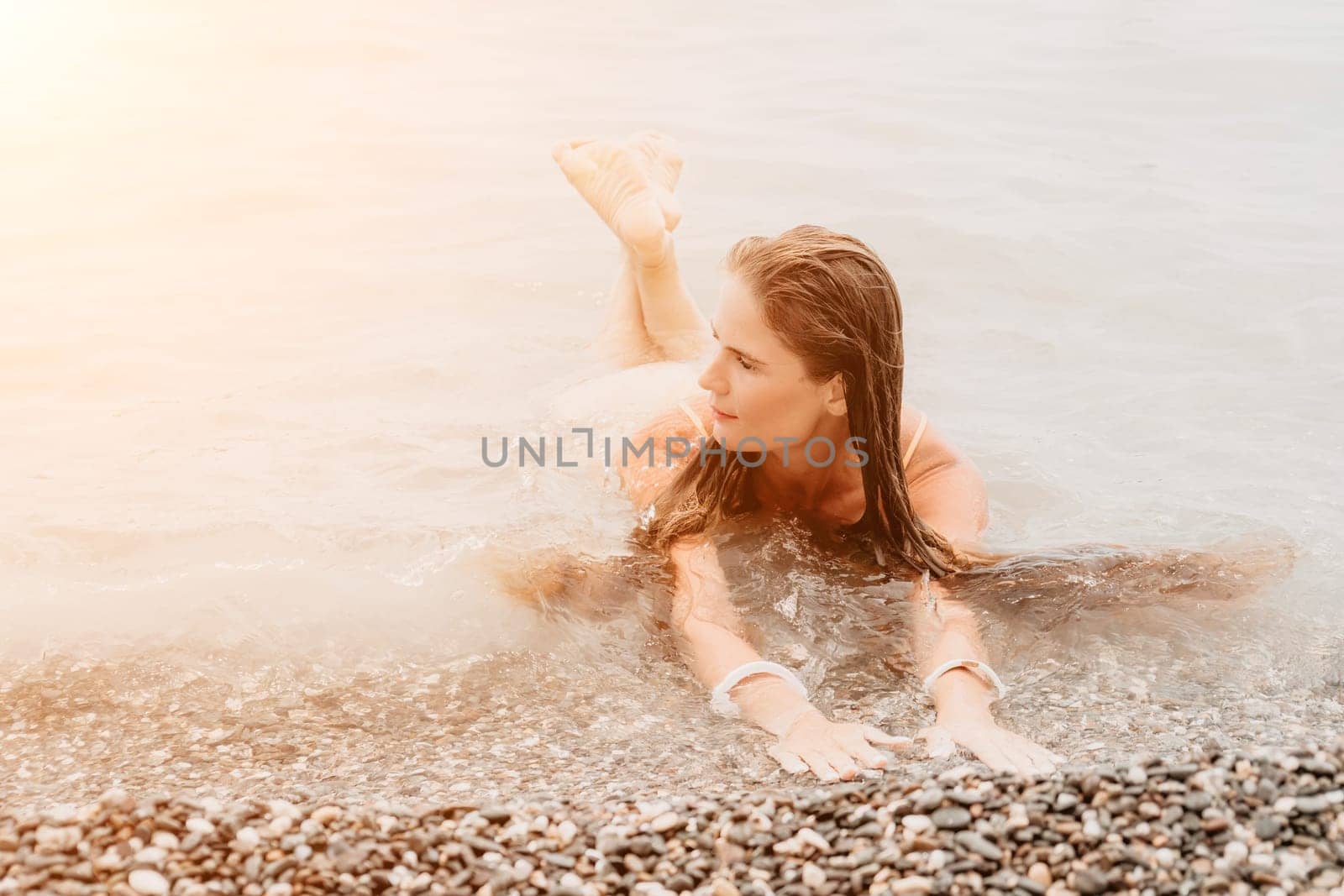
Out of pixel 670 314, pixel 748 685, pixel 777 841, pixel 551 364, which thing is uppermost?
pixel 670 314

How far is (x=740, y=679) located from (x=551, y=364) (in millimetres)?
3784

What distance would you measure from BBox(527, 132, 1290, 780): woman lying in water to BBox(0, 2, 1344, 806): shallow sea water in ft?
0.48

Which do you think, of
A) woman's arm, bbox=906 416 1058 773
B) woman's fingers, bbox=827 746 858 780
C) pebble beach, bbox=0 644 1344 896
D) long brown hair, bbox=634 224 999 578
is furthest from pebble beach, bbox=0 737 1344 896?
long brown hair, bbox=634 224 999 578

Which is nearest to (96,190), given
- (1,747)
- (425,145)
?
(425,145)

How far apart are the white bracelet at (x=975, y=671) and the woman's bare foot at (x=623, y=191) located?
8.75 ft

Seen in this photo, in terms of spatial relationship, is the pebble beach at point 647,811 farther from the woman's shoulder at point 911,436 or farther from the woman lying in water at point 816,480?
the woman's shoulder at point 911,436

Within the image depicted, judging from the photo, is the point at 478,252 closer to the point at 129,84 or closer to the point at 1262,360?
the point at 1262,360

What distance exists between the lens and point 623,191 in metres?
5.74

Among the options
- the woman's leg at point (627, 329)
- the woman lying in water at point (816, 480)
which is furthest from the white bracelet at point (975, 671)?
the woman's leg at point (627, 329)

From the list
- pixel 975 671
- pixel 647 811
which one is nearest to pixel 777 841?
pixel 647 811

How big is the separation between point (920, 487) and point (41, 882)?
116 inches

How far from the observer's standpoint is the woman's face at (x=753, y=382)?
3.87 m

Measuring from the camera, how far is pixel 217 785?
3.12 meters

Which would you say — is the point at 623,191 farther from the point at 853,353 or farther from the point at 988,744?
the point at 988,744
